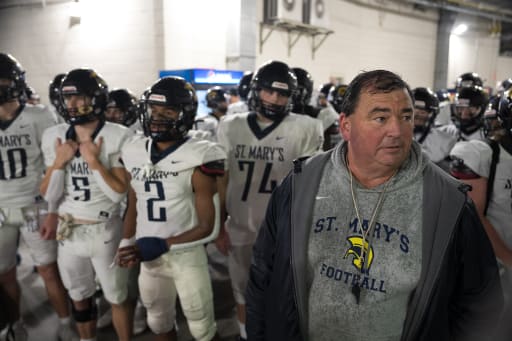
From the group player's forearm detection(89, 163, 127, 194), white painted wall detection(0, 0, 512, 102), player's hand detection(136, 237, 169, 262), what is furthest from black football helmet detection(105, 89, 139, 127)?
white painted wall detection(0, 0, 512, 102)

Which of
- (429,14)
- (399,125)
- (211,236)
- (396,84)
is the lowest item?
(211,236)

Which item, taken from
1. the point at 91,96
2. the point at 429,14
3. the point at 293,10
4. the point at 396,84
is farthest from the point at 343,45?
the point at 396,84

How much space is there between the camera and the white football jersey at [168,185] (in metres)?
2.43

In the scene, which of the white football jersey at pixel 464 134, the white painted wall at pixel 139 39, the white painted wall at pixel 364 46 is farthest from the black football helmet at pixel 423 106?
the white painted wall at pixel 364 46

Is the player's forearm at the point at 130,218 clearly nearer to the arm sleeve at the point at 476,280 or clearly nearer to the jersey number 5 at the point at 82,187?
the jersey number 5 at the point at 82,187

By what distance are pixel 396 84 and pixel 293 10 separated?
11.0 meters

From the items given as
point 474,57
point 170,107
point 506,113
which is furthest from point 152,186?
point 474,57

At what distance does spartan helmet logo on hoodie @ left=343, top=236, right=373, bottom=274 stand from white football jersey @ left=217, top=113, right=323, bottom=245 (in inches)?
61.8

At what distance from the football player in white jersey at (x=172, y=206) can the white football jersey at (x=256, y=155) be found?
20.7 inches

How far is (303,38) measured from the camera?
12656 millimetres

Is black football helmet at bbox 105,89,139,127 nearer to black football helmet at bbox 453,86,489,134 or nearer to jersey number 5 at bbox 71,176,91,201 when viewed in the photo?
jersey number 5 at bbox 71,176,91,201

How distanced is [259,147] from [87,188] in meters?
1.30

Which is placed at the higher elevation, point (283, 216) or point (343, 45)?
point (343, 45)

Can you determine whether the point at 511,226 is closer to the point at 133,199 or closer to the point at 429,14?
the point at 133,199
